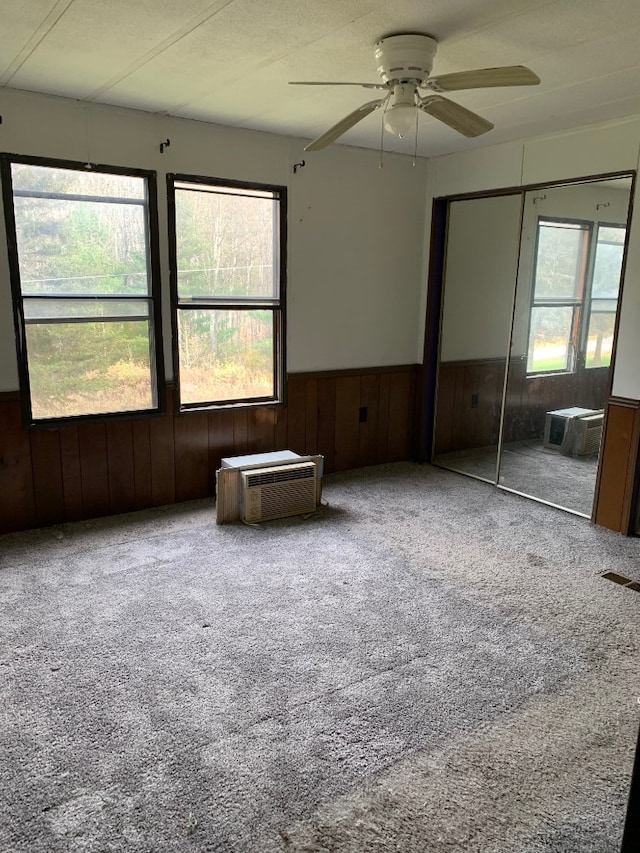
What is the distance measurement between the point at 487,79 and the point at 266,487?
101 inches

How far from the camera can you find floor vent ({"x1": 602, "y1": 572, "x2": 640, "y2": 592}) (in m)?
3.19

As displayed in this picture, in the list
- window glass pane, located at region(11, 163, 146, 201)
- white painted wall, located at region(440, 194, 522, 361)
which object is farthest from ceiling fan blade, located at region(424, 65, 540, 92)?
white painted wall, located at region(440, 194, 522, 361)

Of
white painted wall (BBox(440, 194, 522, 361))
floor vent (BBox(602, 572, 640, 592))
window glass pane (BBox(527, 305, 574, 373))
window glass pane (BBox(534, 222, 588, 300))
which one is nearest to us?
floor vent (BBox(602, 572, 640, 592))

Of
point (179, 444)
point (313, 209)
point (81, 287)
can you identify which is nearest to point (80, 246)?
point (81, 287)

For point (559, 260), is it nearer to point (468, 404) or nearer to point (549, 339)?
point (549, 339)

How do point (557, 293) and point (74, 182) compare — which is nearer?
point (74, 182)

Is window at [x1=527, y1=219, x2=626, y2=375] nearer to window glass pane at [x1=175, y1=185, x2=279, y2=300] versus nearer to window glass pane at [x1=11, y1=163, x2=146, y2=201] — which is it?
window glass pane at [x1=175, y1=185, x2=279, y2=300]

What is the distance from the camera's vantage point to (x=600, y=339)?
12.9 feet

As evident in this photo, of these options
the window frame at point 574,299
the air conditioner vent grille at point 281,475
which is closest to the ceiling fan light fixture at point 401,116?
the window frame at point 574,299

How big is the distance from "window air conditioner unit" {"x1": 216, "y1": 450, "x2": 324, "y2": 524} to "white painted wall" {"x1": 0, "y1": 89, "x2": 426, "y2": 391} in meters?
0.81

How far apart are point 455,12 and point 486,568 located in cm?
256

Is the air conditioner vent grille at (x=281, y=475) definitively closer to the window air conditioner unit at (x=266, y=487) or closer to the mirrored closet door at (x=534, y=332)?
the window air conditioner unit at (x=266, y=487)

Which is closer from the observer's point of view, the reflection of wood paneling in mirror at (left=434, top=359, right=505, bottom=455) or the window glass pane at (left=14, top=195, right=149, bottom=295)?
the window glass pane at (left=14, top=195, right=149, bottom=295)

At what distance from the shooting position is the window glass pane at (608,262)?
3.77m
